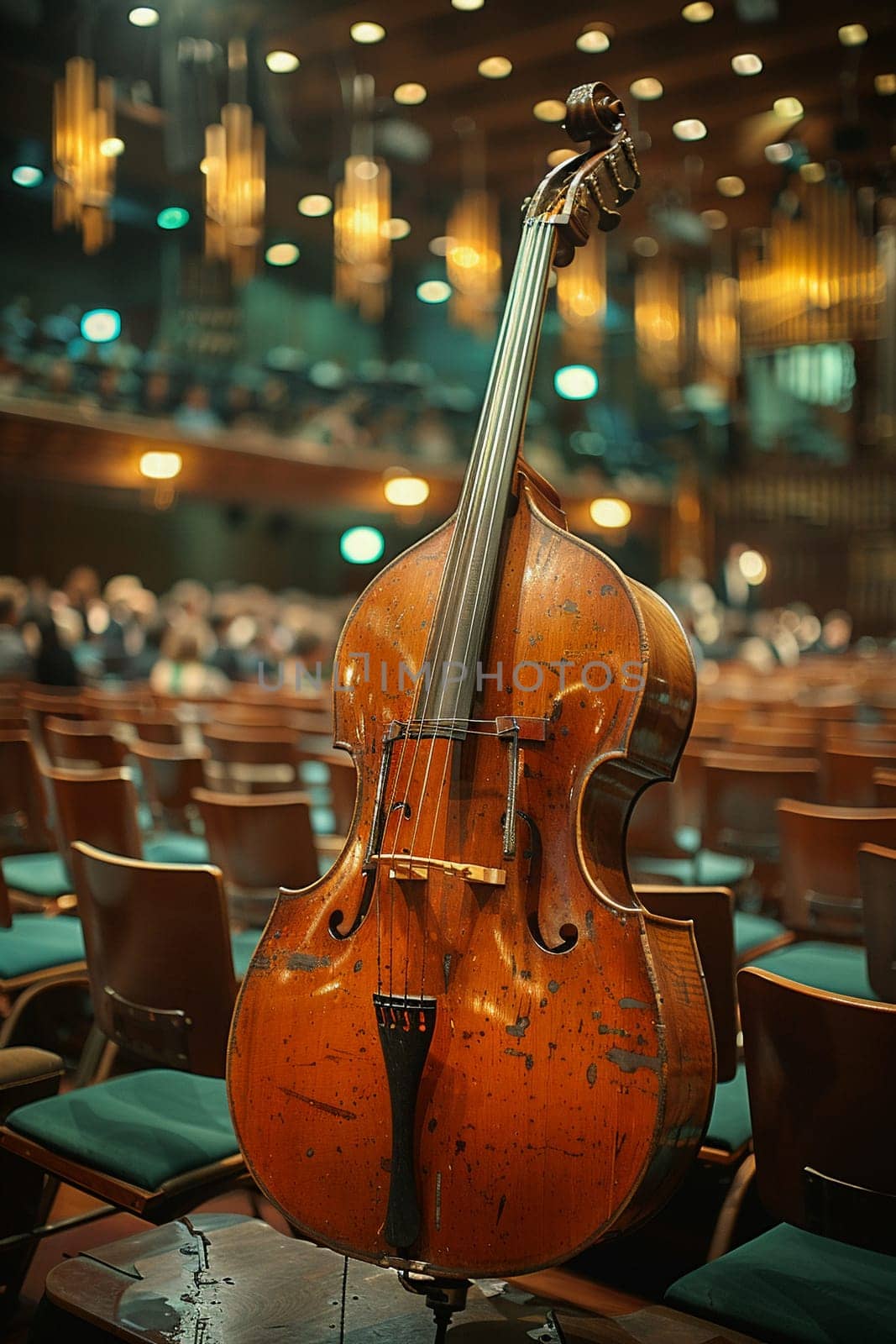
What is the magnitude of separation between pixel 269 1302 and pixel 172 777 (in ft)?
8.78

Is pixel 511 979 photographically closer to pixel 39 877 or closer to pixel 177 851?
pixel 39 877

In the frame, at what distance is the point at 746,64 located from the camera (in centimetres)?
803

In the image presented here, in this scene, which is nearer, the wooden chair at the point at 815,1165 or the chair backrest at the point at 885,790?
the wooden chair at the point at 815,1165

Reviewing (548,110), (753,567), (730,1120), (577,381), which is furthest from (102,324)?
(730,1120)

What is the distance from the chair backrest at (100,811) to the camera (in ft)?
9.84

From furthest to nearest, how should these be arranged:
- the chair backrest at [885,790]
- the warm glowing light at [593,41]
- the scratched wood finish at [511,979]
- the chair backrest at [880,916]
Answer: the warm glowing light at [593,41], the chair backrest at [885,790], the chair backrest at [880,916], the scratched wood finish at [511,979]

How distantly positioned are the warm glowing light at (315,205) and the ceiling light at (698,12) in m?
7.18

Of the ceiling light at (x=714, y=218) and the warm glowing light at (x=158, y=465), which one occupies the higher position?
the ceiling light at (x=714, y=218)

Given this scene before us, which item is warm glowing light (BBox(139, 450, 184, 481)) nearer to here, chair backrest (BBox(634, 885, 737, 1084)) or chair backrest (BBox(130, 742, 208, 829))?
chair backrest (BBox(130, 742, 208, 829))

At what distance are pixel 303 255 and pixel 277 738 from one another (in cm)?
1321

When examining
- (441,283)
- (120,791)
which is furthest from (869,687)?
(441,283)

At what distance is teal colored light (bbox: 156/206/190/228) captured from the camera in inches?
484

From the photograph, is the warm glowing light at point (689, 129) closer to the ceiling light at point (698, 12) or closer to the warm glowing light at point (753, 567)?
the ceiling light at point (698, 12)

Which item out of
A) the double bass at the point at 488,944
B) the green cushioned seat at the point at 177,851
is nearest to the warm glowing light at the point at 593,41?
the green cushioned seat at the point at 177,851
